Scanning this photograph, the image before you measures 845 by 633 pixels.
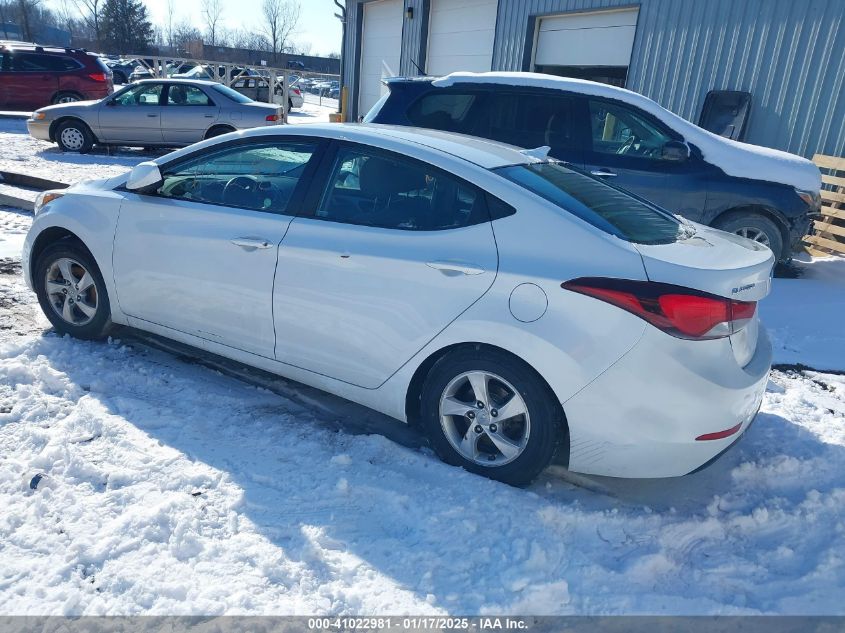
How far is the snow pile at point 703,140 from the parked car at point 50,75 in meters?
13.8

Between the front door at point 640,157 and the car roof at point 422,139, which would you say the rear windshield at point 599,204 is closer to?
the car roof at point 422,139

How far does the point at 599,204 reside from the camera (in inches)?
121

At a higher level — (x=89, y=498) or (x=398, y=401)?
(x=398, y=401)

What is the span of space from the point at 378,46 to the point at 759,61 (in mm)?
11020

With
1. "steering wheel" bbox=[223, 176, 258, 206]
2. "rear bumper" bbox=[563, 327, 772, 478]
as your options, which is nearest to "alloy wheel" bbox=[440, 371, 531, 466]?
"rear bumper" bbox=[563, 327, 772, 478]

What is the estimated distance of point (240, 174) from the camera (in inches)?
145

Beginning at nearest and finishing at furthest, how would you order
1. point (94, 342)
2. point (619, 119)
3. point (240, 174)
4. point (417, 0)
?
point (240, 174)
point (94, 342)
point (619, 119)
point (417, 0)

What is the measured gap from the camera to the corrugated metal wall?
8.53 m

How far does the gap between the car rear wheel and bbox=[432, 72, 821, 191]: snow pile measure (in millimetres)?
14331

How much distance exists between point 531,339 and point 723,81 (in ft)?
29.3

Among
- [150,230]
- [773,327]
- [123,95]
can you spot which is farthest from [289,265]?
[123,95]

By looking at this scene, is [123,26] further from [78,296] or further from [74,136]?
[78,296]

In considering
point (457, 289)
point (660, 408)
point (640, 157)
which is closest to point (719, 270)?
point (660, 408)

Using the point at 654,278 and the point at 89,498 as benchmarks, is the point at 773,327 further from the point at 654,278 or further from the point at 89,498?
the point at 89,498
